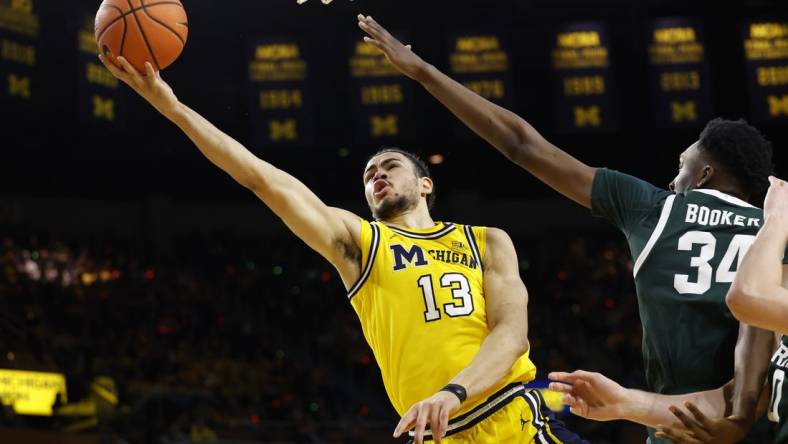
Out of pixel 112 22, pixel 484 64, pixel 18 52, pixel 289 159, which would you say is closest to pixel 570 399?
pixel 112 22

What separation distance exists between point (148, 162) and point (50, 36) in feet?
20.4

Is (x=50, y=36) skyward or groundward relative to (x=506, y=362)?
skyward

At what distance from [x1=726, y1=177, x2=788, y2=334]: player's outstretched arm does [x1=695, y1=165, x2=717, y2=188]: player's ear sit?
65cm

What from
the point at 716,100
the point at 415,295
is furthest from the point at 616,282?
the point at 415,295

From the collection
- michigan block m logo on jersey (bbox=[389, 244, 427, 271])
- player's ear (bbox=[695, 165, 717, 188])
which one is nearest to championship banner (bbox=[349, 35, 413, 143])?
michigan block m logo on jersey (bbox=[389, 244, 427, 271])

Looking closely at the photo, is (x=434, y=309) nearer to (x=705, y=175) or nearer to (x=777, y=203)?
(x=705, y=175)

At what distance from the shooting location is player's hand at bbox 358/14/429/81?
373 centimetres

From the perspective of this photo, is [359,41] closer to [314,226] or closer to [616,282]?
[616,282]

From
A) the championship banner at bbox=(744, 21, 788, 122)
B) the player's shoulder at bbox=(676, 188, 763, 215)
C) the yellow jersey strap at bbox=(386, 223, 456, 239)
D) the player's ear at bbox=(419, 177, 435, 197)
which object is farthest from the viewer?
the championship banner at bbox=(744, 21, 788, 122)

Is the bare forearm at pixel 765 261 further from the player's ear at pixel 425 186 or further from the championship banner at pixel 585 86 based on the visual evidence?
the championship banner at pixel 585 86

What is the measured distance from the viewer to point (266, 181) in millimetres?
3799

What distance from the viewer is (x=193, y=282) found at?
1833 centimetres

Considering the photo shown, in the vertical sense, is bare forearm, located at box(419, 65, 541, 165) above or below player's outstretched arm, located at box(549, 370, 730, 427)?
above

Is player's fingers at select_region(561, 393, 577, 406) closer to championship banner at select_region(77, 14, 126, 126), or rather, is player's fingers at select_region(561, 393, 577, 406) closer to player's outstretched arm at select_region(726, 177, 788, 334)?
player's outstretched arm at select_region(726, 177, 788, 334)
